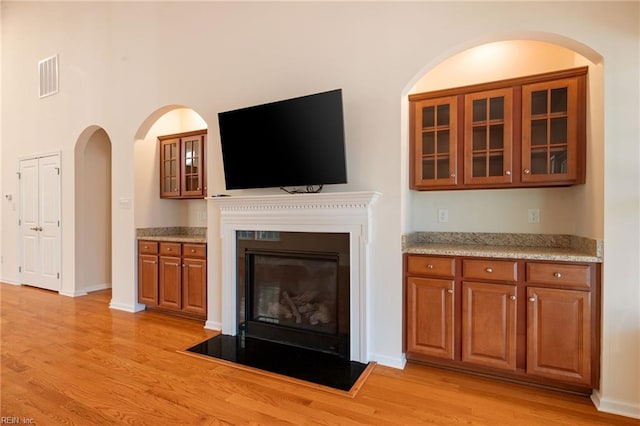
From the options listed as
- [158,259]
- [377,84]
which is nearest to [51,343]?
[158,259]

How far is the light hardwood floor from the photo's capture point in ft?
6.54

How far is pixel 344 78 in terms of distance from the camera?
2852mm

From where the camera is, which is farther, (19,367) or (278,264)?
(278,264)

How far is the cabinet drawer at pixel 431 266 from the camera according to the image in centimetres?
253

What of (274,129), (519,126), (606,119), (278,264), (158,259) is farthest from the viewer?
(158,259)

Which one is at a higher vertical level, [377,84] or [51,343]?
[377,84]

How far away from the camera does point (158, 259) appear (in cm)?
399

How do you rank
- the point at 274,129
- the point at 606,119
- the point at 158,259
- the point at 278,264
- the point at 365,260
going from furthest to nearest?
the point at 158,259 → the point at 278,264 → the point at 274,129 → the point at 365,260 → the point at 606,119

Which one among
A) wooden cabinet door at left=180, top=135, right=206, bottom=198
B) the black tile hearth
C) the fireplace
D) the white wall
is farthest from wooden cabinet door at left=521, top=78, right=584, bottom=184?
wooden cabinet door at left=180, top=135, right=206, bottom=198

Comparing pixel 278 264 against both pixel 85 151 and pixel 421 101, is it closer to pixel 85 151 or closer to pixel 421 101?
pixel 421 101

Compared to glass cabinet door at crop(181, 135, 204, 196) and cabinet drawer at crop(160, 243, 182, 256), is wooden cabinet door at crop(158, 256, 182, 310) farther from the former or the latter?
glass cabinet door at crop(181, 135, 204, 196)

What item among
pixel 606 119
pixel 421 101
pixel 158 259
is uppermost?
pixel 421 101

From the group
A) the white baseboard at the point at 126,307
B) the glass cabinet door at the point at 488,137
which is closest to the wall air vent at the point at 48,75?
the white baseboard at the point at 126,307

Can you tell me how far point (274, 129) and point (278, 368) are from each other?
6.45 feet
